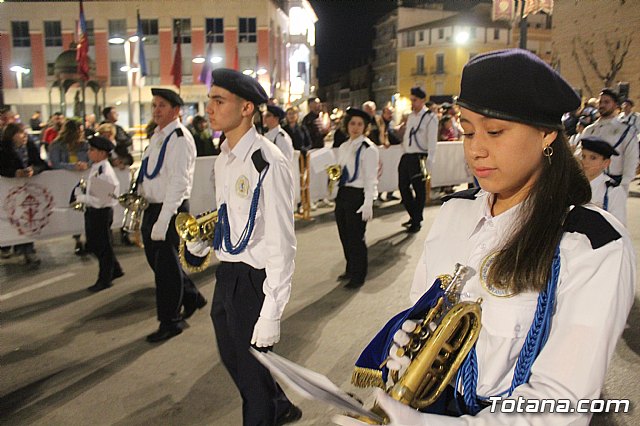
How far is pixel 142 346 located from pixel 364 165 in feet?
10.8

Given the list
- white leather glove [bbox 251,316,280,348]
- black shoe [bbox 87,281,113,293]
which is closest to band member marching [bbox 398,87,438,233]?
black shoe [bbox 87,281,113,293]

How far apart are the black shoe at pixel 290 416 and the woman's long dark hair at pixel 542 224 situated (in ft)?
8.50

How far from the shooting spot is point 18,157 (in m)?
7.70

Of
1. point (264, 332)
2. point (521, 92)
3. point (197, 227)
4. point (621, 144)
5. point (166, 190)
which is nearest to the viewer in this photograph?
point (521, 92)

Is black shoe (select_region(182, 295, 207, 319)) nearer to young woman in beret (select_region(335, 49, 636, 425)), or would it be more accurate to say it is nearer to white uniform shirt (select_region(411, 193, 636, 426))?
young woman in beret (select_region(335, 49, 636, 425))

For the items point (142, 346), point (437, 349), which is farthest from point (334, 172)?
point (437, 349)

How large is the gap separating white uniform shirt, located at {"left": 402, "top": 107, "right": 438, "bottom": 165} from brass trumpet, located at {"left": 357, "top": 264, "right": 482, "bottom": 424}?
28.8 ft

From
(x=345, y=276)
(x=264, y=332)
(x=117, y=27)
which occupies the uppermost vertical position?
(x=117, y=27)

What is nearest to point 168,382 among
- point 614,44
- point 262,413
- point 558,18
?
point 262,413

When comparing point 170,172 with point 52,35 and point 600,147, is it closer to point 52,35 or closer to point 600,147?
point 600,147

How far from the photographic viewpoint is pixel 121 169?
8.98 meters

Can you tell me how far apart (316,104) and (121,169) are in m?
5.39

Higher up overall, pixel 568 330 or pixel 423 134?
pixel 423 134

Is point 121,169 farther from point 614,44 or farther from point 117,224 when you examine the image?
point 614,44
